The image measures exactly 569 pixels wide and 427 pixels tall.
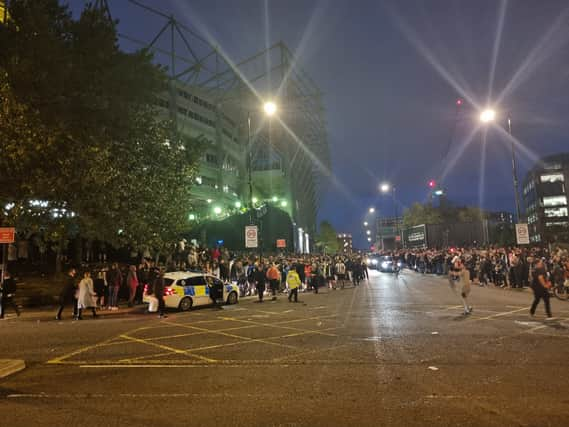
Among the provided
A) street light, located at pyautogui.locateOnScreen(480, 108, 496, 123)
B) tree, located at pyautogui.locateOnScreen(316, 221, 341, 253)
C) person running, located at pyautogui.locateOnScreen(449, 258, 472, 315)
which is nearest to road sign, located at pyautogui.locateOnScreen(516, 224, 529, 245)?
street light, located at pyautogui.locateOnScreen(480, 108, 496, 123)

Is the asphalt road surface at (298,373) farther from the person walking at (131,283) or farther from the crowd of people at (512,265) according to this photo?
the person walking at (131,283)

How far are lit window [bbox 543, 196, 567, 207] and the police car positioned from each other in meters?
105

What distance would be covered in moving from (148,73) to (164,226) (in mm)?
7742

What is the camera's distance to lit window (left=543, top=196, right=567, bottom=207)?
100 metres

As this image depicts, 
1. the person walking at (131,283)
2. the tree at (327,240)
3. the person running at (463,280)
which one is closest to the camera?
the person running at (463,280)

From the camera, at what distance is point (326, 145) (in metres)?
113

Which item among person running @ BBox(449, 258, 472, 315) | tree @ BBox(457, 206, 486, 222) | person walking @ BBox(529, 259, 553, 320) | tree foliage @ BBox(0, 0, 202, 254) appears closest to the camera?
person walking @ BBox(529, 259, 553, 320)

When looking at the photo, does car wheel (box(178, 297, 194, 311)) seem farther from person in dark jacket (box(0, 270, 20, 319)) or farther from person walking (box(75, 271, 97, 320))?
person in dark jacket (box(0, 270, 20, 319))

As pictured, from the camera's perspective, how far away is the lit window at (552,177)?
10100cm

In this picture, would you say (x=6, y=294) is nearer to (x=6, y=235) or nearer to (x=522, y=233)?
(x=6, y=235)

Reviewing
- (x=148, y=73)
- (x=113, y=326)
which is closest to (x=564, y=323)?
(x=113, y=326)

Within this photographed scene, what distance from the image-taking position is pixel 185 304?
53.6 ft

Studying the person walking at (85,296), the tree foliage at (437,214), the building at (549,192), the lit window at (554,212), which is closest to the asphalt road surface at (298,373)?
the person walking at (85,296)

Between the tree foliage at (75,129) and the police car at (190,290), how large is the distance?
5.16 metres
